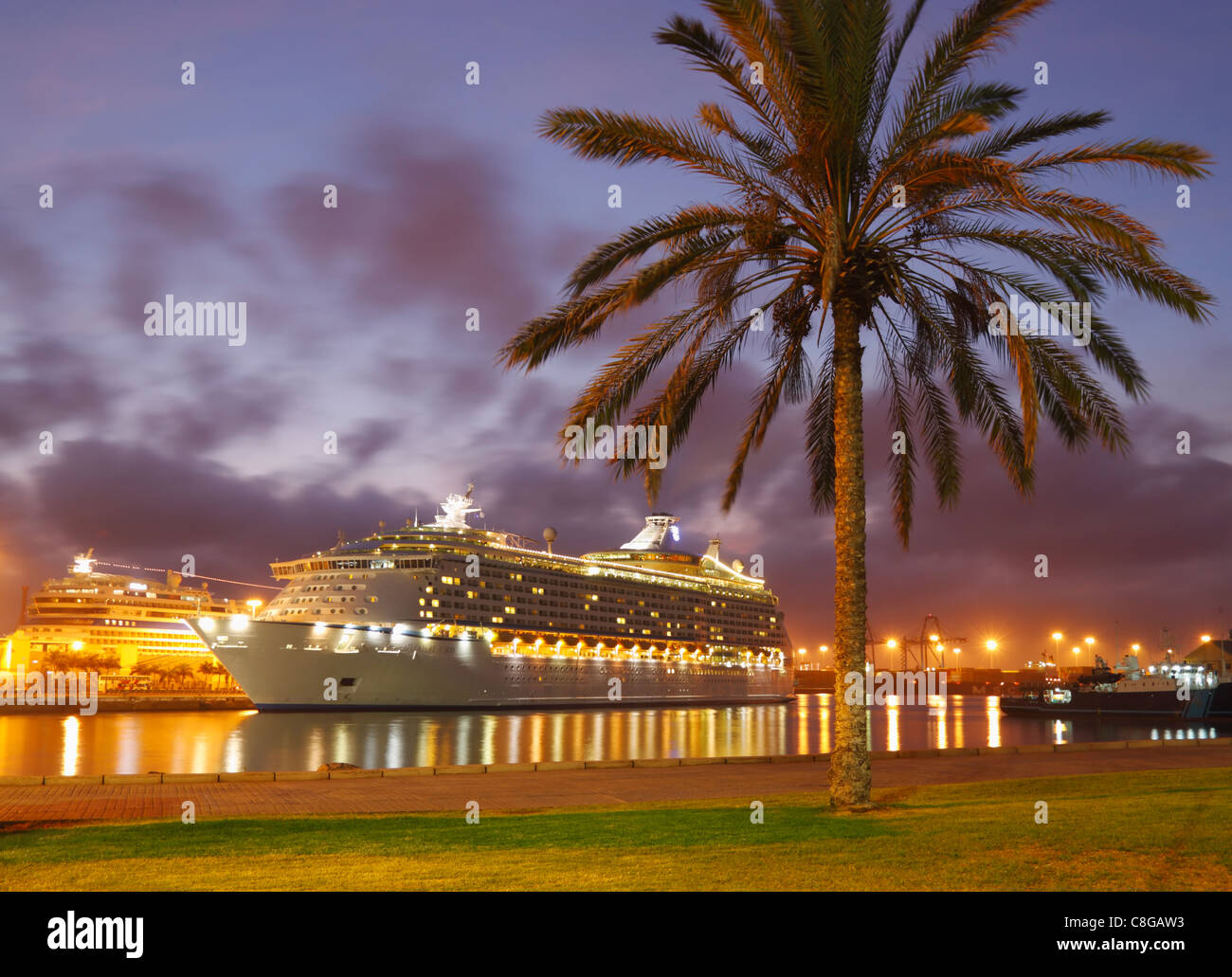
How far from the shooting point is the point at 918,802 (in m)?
10.8

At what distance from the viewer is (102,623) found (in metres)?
110

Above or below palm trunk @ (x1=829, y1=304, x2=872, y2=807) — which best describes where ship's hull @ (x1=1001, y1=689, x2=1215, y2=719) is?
below

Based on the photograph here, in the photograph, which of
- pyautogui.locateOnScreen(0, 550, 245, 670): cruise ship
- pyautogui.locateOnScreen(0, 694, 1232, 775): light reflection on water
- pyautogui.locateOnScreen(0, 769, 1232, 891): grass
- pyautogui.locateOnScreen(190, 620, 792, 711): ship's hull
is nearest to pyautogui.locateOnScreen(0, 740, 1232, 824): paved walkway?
pyautogui.locateOnScreen(0, 769, 1232, 891): grass

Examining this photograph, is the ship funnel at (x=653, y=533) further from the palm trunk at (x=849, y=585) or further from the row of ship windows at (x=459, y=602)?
the palm trunk at (x=849, y=585)

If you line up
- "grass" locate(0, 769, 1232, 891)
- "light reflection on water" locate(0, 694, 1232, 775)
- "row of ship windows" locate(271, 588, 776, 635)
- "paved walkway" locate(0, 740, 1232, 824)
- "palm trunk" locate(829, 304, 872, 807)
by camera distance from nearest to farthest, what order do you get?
"grass" locate(0, 769, 1232, 891), "palm trunk" locate(829, 304, 872, 807), "paved walkway" locate(0, 740, 1232, 824), "light reflection on water" locate(0, 694, 1232, 775), "row of ship windows" locate(271, 588, 776, 635)

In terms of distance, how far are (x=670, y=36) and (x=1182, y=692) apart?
62106 millimetres

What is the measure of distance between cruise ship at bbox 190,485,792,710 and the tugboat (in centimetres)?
2761

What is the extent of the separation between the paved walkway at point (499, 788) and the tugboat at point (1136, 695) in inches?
1963

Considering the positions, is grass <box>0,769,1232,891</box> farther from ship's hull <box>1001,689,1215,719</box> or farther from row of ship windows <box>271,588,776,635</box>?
ship's hull <box>1001,689,1215,719</box>

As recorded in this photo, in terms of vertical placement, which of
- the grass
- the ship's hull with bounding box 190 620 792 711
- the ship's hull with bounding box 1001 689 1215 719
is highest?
the grass

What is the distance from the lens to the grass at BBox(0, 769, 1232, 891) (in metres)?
6.16
